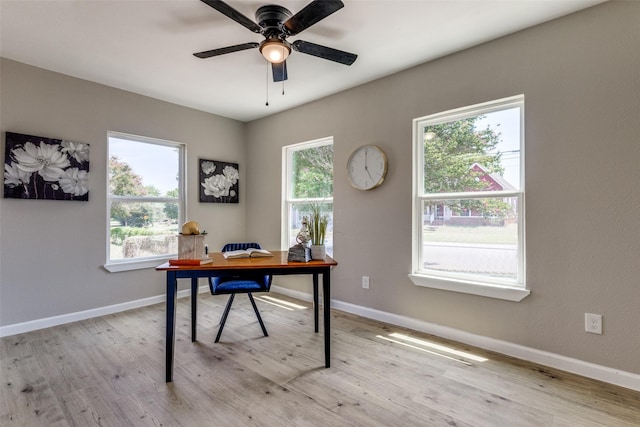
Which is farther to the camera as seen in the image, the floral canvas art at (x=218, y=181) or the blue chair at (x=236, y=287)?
the floral canvas art at (x=218, y=181)

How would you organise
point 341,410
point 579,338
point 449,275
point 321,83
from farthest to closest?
point 321,83 → point 449,275 → point 579,338 → point 341,410

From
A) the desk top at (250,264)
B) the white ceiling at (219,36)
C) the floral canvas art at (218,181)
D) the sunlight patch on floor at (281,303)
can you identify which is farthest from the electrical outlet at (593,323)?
the floral canvas art at (218,181)

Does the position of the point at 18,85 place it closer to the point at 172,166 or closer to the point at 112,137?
the point at 112,137

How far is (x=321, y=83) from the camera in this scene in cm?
317

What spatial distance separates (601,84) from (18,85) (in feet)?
15.1

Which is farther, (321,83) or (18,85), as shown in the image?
(321,83)

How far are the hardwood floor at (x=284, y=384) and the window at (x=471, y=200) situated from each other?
0.60 metres

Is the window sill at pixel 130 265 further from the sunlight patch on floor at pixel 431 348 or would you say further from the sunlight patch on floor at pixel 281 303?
the sunlight patch on floor at pixel 431 348

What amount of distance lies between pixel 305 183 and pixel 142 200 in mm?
1944

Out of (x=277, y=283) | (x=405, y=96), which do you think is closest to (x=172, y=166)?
(x=277, y=283)

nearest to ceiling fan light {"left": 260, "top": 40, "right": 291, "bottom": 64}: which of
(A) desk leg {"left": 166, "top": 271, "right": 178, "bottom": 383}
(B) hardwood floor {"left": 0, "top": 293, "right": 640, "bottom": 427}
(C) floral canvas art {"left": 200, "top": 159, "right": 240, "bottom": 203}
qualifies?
(A) desk leg {"left": 166, "top": 271, "right": 178, "bottom": 383}

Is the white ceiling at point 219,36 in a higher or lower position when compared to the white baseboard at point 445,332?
higher

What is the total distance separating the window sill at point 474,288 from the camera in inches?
89.6

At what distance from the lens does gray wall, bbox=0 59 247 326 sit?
2.70 m
